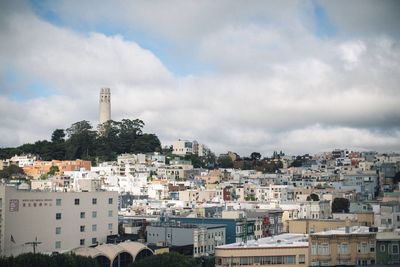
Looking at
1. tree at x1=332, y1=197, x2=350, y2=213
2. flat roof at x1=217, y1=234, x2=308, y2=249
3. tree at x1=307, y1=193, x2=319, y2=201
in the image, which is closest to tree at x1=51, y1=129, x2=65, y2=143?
tree at x1=307, y1=193, x2=319, y2=201

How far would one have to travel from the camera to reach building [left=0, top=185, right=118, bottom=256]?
3934cm

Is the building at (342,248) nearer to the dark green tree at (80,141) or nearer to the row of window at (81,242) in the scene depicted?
the row of window at (81,242)

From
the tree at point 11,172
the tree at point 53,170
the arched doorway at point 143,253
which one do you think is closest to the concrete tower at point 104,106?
the tree at point 53,170

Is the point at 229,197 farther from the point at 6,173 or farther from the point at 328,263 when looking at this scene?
the point at 328,263

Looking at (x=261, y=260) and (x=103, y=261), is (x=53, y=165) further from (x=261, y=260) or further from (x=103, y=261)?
(x=261, y=260)

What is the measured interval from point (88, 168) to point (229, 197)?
27511 mm

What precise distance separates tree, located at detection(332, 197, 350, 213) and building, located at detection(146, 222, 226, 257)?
29253 mm

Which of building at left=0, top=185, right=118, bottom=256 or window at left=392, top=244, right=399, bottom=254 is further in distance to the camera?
building at left=0, top=185, right=118, bottom=256

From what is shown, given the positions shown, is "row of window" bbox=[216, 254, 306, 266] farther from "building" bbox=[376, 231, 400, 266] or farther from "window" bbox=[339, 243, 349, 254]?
"building" bbox=[376, 231, 400, 266]

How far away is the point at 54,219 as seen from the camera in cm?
4222

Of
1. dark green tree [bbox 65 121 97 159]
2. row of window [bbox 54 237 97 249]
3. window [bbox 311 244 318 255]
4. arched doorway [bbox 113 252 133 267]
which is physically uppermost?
dark green tree [bbox 65 121 97 159]

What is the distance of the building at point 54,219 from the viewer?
39.3 metres

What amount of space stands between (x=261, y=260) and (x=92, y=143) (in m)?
87.7

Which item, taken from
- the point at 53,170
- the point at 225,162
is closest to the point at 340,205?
the point at 53,170
